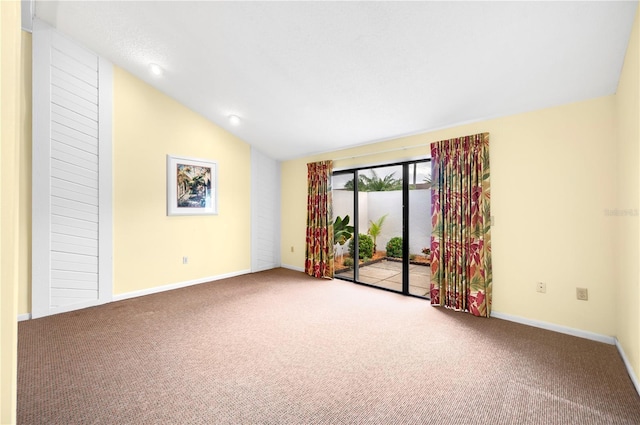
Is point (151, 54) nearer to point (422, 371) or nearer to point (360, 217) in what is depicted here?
point (360, 217)

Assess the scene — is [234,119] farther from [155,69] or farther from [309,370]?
[309,370]

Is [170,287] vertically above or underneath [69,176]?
underneath

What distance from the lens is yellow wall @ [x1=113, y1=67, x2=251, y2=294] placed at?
12.3 feet

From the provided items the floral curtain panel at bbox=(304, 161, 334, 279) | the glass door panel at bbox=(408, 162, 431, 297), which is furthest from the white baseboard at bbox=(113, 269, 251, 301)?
the glass door panel at bbox=(408, 162, 431, 297)

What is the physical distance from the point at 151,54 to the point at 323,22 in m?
2.24

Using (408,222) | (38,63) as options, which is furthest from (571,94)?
(38,63)

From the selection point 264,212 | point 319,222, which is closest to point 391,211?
point 319,222

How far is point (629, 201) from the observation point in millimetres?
2086

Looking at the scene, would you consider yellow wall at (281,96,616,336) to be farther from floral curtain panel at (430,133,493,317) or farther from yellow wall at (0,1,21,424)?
yellow wall at (0,1,21,424)

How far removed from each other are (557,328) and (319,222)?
11.1ft

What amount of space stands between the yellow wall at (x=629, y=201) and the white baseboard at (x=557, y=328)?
0.15 metres

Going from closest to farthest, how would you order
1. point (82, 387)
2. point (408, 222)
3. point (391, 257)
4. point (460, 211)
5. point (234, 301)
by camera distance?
1. point (82, 387)
2. point (460, 211)
3. point (234, 301)
4. point (408, 222)
5. point (391, 257)

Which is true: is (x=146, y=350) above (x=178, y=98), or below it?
below

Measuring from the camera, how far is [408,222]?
398cm
